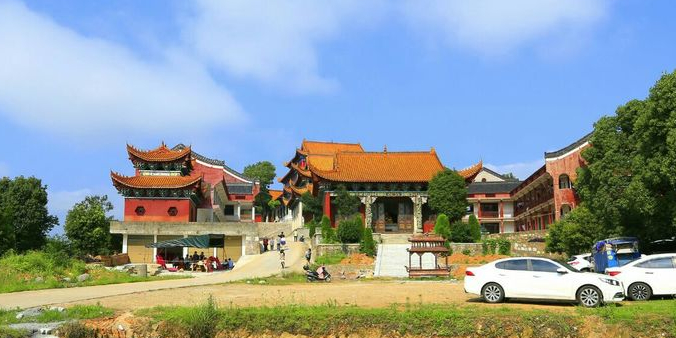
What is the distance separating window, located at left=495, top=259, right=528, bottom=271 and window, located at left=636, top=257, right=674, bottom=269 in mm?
3521

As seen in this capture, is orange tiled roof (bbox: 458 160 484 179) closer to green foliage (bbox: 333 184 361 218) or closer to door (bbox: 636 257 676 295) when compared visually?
green foliage (bbox: 333 184 361 218)

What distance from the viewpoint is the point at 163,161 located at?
172 feet

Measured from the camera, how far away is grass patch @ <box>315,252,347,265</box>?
33.6 m

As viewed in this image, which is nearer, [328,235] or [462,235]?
[462,235]

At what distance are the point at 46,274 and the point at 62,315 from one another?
39.2ft

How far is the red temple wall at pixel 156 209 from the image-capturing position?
4912 cm

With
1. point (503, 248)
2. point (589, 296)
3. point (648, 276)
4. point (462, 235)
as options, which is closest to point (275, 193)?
point (462, 235)

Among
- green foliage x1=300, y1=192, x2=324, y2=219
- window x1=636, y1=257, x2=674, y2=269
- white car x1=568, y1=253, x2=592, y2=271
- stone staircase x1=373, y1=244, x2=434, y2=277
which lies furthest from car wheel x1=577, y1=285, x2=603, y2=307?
green foliage x1=300, y1=192, x2=324, y2=219

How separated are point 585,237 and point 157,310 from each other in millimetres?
27320

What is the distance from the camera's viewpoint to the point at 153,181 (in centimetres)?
5028

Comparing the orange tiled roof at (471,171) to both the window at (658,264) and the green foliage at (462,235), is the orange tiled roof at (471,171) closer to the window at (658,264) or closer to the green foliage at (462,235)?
the green foliage at (462,235)

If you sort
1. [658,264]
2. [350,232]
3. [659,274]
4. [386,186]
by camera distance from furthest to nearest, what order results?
[386,186]
[350,232]
[658,264]
[659,274]

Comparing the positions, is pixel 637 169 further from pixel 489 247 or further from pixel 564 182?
pixel 564 182

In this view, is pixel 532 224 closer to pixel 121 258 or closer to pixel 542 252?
pixel 542 252
